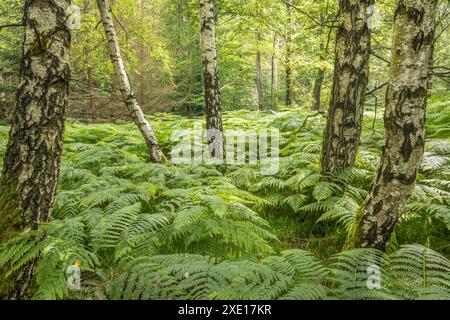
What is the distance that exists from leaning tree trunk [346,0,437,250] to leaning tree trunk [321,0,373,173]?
5.64 ft

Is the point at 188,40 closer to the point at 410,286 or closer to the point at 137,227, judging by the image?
the point at 137,227

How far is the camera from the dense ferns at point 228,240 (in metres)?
2.15

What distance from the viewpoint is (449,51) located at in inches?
635

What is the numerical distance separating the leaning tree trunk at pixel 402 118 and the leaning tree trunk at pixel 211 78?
4.00m

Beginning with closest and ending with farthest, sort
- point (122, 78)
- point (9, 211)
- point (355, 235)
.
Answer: point (9, 211), point (355, 235), point (122, 78)

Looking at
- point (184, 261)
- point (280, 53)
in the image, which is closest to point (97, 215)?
point (184, 261)

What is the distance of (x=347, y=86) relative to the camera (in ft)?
13.9

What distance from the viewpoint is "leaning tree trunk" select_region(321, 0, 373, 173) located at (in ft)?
13.6

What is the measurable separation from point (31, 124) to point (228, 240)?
1.98 meters

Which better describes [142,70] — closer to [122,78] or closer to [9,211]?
[122,78]

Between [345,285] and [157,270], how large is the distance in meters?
1.36

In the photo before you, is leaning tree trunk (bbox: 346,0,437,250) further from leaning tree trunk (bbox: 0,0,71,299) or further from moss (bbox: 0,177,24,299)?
moss (bbox: 0,177,24,299)

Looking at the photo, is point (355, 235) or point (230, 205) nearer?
point (355, 235)

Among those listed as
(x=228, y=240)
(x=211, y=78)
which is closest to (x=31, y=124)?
(x=228, y=240)
